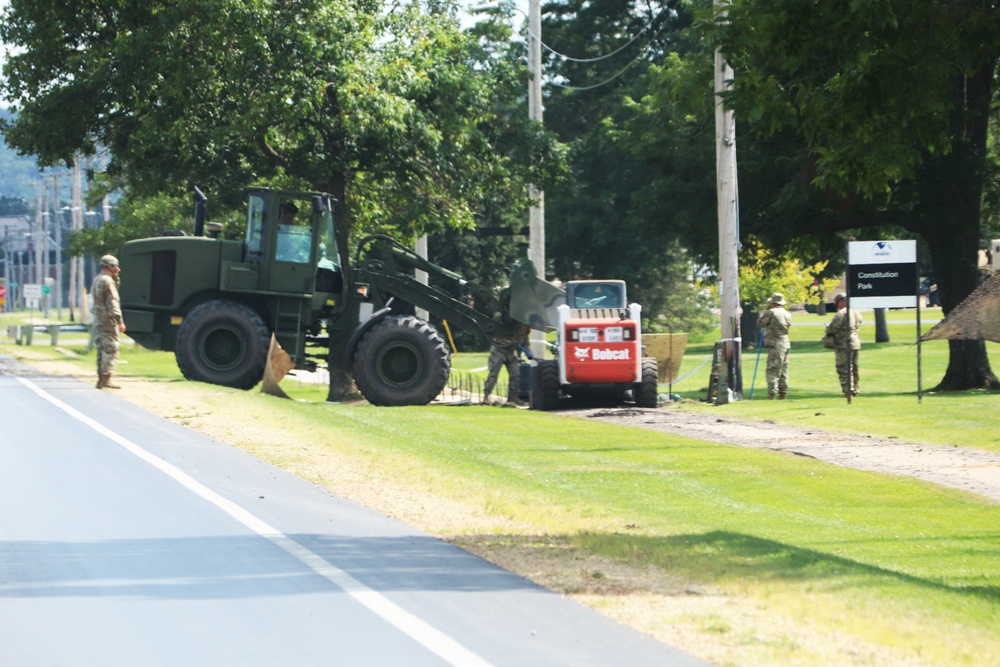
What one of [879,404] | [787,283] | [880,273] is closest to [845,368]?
[879,404]

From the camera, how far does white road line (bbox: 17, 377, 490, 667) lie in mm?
7387

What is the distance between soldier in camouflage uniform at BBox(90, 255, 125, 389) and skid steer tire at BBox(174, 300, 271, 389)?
5.36 ft

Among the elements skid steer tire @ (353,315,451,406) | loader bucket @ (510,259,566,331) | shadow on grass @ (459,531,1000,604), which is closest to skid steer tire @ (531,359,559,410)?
loader bucket @ (510,259,566,331)

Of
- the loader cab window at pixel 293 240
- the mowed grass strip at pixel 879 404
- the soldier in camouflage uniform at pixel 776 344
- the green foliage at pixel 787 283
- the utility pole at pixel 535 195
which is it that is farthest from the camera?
the green foliage at pixel 787 283

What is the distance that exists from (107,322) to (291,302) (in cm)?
370

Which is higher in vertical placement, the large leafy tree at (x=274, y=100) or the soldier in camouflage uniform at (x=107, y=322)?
the large leafy tree at (x=274, y=100)

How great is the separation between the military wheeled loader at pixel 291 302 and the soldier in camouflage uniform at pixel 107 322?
5.78 feet

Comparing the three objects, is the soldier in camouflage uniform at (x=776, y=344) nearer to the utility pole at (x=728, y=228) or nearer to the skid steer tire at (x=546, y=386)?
the utility pole at (x=728, y=228)

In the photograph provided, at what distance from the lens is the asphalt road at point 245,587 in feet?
24.2

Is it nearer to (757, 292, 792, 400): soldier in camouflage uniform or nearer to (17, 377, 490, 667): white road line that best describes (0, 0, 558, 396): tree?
(757, 292, 792, 400): soldier in camouflage uniform

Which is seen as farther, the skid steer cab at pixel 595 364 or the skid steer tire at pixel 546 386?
the skid steer tire at pixel 546 386

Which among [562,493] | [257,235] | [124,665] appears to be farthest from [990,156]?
[124,665]

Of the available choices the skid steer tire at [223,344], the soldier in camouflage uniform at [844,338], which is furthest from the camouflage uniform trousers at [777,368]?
the skid steer tire at [223,344]

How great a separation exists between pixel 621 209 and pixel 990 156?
28094 mm
